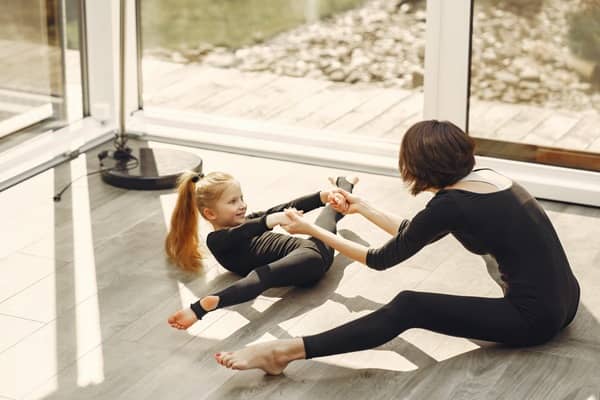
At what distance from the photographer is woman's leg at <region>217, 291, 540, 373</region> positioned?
2609mm

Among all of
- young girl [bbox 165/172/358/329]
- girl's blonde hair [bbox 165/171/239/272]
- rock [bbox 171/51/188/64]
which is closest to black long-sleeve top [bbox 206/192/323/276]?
young girl [bbox 165/172/358/329]

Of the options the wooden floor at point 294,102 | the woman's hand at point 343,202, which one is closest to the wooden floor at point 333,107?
the wooden floor at point 294,102

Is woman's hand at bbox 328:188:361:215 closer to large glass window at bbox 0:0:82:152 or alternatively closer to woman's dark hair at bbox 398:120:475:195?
woman's dark hair at bbox 398:120:475:195

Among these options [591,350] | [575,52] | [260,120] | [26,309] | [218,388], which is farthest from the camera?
[260,120]

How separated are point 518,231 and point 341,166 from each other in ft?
5.38

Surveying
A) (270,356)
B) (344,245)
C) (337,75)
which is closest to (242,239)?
(344,245)

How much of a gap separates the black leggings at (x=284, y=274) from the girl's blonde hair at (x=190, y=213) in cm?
28

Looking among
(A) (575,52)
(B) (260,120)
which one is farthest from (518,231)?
(B) (260,120)

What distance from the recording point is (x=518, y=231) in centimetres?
266

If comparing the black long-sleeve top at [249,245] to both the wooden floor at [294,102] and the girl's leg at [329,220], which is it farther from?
the wooden floor at [294,102]

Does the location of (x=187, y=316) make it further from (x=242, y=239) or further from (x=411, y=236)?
(x=411, y=236)

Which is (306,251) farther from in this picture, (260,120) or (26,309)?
(260,120)

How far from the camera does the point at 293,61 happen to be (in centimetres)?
427

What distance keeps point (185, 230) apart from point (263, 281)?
1.47 ft
